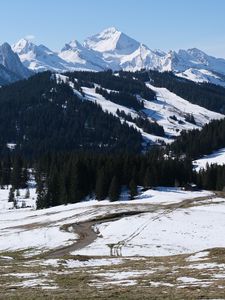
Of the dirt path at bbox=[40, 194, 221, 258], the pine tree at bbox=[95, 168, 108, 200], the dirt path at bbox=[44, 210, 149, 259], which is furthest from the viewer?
the pine tree at bbox=[95, 168, 108, 200]

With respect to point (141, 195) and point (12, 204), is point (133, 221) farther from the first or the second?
point (12, 204)

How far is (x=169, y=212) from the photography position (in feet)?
264

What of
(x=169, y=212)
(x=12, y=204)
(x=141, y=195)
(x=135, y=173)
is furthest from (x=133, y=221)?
(x=12, y=204)

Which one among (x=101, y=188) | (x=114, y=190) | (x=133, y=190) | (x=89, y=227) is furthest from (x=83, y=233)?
(x=101, y=188)

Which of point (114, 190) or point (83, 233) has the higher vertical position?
point (114, 190)

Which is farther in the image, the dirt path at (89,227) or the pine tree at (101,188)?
the pine tree at (101,188)

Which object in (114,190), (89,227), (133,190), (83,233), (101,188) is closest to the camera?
(83,233)


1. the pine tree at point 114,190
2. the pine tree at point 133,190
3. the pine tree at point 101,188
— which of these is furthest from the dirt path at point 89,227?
the pine tree at point 101,188

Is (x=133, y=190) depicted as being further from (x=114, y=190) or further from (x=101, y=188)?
(x=101, y=188)

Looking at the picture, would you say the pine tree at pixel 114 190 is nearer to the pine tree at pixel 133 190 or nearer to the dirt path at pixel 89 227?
the pine tree at pixel 133 190

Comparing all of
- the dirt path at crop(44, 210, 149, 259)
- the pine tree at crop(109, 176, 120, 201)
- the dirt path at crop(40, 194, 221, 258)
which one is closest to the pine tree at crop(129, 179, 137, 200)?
the pine tree at crop(109, 176, 120, 201)

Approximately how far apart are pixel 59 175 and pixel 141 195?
23017mm

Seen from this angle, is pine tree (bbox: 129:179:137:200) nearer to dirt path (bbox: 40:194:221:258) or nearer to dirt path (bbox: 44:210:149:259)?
dirt path (bbox: 40:194:221:258)

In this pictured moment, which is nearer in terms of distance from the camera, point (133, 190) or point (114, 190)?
point (114, 190)
